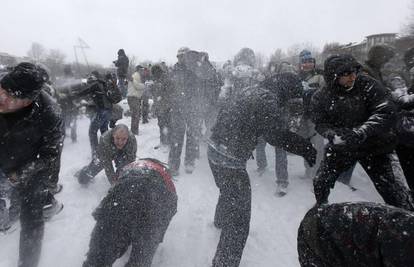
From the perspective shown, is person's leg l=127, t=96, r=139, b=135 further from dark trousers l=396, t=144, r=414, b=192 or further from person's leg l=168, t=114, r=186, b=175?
dark trousers l=396, t=144, r=414, b=192

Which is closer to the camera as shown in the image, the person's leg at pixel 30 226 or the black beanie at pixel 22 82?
the black beanie at pixel 22 82

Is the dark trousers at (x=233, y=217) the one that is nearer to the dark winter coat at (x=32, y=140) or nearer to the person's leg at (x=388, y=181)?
the person's leg at (x=388, y=181)

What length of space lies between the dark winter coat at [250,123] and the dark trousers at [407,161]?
1601 millimetres

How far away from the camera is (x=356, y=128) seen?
3.04 metres

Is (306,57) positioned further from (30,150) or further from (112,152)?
(30,150)

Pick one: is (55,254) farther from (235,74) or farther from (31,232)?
(235,74)

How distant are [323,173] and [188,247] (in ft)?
5.45

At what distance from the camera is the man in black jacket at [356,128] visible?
9.85 ft

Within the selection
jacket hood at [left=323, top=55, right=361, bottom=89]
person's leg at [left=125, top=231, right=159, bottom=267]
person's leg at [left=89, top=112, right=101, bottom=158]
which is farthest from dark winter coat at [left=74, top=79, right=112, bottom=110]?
jacket hood at [left=323, top=55, right=361, bottom=89]

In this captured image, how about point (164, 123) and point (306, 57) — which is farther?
point (164, 123)

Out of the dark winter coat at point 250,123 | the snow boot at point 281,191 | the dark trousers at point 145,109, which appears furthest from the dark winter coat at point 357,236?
the dark trousers at point 145,109

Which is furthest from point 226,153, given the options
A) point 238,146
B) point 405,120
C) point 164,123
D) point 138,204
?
point 164,123

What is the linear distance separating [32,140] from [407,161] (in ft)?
12.3

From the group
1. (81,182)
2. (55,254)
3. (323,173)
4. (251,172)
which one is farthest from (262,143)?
(55,254)
